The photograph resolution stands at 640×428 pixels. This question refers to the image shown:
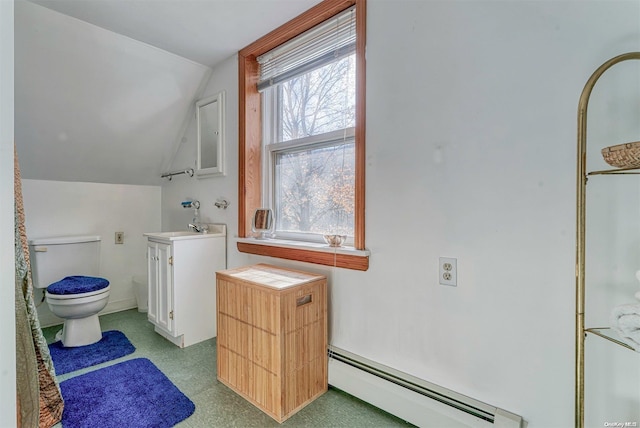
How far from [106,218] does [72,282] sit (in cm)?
89

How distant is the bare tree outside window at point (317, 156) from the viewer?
1.77 metres

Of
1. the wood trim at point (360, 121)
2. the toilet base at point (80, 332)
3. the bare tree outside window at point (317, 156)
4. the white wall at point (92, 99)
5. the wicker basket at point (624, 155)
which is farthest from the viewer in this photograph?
the toilet base at point (80, 332)

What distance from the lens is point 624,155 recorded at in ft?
2.62

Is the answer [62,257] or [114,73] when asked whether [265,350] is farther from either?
[114,73]

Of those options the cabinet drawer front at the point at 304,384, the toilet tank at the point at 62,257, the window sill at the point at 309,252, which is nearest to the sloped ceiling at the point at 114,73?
the toilet tank at the point at 62,257

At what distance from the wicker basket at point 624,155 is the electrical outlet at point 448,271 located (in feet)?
2.03

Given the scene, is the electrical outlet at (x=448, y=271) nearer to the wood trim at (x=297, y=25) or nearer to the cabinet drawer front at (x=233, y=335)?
the cabinet drawer front at (x=233, y=335)

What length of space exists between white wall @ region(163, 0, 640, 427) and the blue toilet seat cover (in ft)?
6.34

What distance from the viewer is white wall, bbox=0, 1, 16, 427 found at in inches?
24.0

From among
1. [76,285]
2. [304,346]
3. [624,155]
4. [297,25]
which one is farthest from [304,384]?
[297,25]

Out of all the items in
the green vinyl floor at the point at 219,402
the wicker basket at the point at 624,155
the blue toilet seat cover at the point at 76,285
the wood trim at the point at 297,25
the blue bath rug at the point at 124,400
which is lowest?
the green vinyl floor at the point at 219,402

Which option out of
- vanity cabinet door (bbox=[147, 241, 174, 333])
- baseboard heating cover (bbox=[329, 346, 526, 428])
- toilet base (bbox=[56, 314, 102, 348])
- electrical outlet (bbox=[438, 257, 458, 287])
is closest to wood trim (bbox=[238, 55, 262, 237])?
vanity cabinet door (bbox=[147, 241, 174, 333])

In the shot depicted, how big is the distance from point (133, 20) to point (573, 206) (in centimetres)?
257

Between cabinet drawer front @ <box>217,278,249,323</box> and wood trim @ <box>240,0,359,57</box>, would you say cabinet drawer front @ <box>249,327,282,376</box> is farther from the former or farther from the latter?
wood trim @ <box>240,0,359,57</box>
